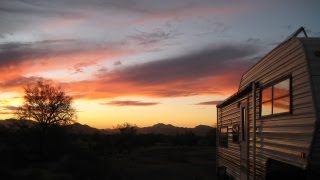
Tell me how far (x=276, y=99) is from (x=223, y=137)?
857 centimetres

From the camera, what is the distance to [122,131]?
83125 millimetres

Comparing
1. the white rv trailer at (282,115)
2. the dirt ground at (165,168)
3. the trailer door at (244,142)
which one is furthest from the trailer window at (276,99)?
the dirt ground at (165,168)

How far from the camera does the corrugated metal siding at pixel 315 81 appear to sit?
7199 mm

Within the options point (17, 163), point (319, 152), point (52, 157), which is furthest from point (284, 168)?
point (52, 157)

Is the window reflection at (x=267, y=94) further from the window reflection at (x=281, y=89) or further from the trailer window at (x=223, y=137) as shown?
the trailer window at (x=223, y=137)

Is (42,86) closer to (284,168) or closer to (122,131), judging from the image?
(122,131)

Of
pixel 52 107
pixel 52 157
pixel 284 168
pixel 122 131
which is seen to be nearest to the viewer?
pixel 284 168

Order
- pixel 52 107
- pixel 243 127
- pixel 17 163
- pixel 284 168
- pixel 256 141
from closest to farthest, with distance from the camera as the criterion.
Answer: pixel 284 168, pixel 256 141, pixel 243 127, pixel 17 163, pixel 52 107

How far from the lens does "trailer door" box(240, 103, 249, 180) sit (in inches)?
484

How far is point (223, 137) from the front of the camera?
17875 millimetres

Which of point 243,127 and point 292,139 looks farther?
point 243,127

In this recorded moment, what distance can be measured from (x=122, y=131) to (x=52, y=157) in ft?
107

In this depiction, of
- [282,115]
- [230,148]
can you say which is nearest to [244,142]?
[230,148]

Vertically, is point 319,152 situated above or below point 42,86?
below
